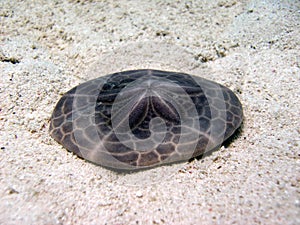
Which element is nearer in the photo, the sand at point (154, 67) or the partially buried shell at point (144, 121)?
the sand at point (154, 67)

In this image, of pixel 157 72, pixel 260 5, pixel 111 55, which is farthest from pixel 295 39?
pixel 111 55

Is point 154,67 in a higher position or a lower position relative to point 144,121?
lower

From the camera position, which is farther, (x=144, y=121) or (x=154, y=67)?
(x=154, y=67)

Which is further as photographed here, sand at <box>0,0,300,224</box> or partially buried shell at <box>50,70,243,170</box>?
partially buried shell at <box>50,70,243,170</box>

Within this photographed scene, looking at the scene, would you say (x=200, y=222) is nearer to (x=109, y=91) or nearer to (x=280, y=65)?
(x=109, y=91)
